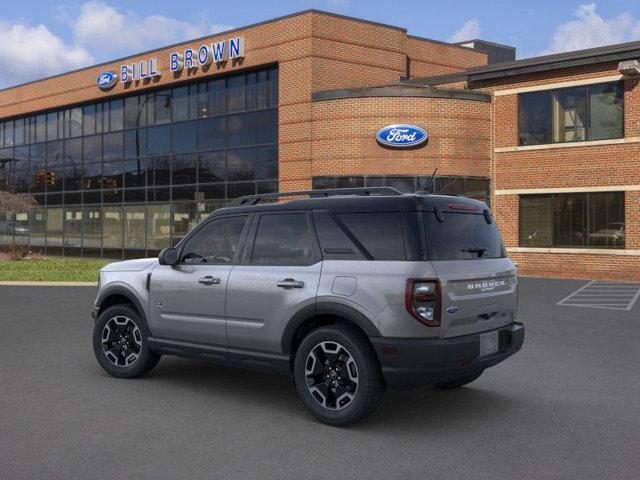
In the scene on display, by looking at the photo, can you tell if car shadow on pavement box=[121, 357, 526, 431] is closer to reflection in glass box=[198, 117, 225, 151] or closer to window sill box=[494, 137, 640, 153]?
window sill box=[494, 137, 640, 153]

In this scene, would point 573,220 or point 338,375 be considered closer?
point 338,375

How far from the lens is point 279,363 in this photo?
19.1ft

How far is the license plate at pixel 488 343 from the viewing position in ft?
17.8

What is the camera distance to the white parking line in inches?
557

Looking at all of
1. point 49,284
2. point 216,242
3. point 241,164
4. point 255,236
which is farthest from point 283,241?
point 241,164

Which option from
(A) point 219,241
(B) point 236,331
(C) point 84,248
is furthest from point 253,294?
(C) point 84,248

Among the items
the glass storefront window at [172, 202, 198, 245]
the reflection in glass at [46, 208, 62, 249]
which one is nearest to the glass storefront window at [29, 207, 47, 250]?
the reflection in glass at [46, 208, 62, 249]

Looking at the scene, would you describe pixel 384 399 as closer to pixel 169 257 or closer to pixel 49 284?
pixel 169 257

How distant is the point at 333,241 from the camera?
223 inches

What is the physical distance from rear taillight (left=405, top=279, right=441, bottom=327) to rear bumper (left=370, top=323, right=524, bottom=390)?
191 millimetres

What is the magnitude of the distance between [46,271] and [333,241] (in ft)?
66.4

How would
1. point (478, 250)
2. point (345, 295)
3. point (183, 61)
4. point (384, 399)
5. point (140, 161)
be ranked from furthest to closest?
point (140, 161)
point (183, 61)
point (384, 399)
point (478, 250)
point (345, 295)

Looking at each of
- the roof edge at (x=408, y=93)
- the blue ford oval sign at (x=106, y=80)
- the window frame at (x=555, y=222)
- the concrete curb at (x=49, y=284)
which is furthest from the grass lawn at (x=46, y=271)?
the window frame at (x=555, y=222)

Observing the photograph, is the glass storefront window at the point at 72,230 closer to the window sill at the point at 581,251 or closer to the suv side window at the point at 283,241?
the window sill at the point at 581,251
